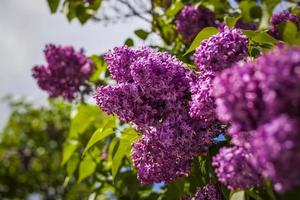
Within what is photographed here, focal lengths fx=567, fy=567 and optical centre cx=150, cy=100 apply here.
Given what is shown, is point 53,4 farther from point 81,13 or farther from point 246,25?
point 246,25

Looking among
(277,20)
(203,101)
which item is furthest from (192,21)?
(203,101)

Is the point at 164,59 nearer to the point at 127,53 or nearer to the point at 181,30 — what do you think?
the point at 127,53

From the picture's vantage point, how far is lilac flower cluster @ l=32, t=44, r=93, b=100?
4406mm

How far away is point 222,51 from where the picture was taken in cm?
208

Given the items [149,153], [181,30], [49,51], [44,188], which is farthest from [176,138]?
[44,188]

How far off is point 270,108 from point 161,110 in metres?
0.90

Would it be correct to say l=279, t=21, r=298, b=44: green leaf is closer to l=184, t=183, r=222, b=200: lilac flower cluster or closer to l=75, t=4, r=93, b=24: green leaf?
l=184, t=183, r=222, b=200: lilac flower cluster

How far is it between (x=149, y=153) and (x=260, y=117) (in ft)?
3.04

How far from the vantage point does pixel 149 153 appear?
2.31 metres

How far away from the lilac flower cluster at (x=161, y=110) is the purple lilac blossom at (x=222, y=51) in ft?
0.49

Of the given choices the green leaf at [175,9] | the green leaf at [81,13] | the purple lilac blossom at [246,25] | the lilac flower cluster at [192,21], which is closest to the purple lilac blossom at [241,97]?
the purple lilac blossom at [246,25]

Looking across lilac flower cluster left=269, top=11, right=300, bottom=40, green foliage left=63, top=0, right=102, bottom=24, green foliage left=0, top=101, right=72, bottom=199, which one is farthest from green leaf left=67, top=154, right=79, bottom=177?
green foliage left=0, top=101, right=72, bottom=199

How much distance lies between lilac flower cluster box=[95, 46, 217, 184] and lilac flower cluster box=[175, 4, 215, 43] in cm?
171

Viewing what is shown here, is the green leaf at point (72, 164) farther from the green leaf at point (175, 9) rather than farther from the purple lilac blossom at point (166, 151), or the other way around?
the purple lilac blossom at point (166, 151)
